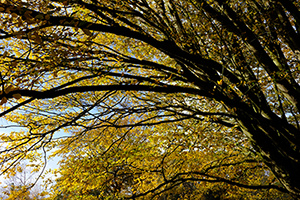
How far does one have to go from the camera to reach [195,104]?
6.78m

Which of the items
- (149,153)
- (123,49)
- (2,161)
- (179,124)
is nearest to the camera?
(2,161)

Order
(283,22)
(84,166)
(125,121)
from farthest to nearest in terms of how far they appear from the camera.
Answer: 1. (125,121)
2. (84,166)
3. (283,22)

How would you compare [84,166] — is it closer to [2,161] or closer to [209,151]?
[2,161]

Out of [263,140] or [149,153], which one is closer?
[263,140]

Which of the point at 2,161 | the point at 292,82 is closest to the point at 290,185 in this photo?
the point at 292,82

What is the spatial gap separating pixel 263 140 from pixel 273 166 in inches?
30.6

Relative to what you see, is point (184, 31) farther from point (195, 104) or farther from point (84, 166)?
point (84, 166)

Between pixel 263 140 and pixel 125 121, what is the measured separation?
857 cm

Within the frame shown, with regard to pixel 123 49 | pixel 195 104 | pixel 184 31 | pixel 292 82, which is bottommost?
pixel 292 82

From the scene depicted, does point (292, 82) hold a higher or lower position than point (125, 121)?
lower

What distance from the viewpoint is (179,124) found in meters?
7.02

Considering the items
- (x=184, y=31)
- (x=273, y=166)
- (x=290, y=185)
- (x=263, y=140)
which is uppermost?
(x=184, y=31)

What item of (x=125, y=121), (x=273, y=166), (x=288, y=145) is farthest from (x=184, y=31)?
(x=125, y=121)

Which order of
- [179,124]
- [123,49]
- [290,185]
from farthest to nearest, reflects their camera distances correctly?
[179,124] < [123,49] < [290,185]
